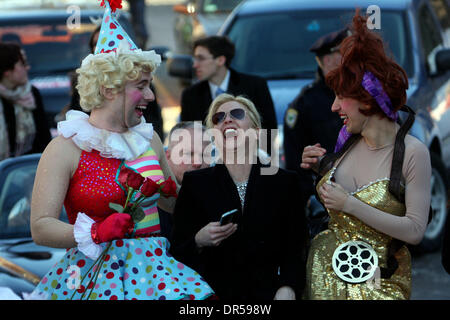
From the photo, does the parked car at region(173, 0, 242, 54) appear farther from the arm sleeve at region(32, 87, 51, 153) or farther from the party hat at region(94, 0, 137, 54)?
the party hat at region(94, 0, 137, 54)

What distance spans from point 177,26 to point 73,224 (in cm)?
1378

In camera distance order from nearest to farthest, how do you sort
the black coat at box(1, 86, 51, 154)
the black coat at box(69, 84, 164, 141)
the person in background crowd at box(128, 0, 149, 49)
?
the black coat at box(69, 84, 164, 141) → the black coat at box(1, 86, 51, 154) → the person in background crowd at box(128, 0, 149, 49)

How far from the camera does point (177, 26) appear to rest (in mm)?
17453

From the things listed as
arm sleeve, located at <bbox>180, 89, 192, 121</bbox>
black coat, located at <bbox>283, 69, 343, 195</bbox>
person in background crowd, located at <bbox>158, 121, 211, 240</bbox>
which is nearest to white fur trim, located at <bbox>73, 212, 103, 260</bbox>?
person in background crowd, located at <bbox>158, 121, 211, 240</bbox>

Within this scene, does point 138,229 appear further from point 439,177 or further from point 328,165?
point 439,177

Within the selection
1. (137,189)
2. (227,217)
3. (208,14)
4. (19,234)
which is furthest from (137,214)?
(208,14)

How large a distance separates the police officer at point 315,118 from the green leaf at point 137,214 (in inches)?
88.9

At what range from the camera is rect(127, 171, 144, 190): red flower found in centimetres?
380

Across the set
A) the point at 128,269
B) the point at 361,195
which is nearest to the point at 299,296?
the point at 361,195

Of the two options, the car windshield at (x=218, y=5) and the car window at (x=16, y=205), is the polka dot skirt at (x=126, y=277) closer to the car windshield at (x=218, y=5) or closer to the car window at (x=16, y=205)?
the car window at (x=16, y=205)

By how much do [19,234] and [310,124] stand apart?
2119 mm

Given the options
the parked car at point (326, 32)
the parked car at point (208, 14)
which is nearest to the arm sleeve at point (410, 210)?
the parked car at point (326, 32)

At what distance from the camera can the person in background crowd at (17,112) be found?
775 cm

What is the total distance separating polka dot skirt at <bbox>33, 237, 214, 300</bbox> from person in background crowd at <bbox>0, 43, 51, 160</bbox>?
3949mm
